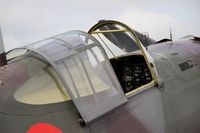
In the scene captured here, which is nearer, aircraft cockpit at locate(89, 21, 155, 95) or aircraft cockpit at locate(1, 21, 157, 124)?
aircraft cockpit at locate(1, 21, 157, 124)

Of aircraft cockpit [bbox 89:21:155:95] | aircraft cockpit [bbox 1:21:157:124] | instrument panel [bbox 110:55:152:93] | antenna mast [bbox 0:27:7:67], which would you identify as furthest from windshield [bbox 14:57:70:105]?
instrument panel [bbox 110:55:152:93]

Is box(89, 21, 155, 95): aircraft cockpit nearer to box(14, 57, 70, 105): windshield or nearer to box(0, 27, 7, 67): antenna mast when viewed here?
box(14, 57, 70, 105): windshield

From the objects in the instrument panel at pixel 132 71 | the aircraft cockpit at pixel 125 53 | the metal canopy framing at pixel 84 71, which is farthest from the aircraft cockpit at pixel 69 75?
the instrument panel at pixel 132 71

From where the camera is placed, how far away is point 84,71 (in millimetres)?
4492

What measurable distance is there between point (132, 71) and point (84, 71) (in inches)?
103

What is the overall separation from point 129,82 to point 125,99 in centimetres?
205

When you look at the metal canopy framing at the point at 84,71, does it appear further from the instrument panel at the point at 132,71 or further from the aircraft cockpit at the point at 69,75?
the instrument panel at the point at 132,71

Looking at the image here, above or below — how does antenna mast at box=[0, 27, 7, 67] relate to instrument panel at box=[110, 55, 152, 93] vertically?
above

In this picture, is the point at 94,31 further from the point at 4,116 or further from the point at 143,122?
the point at 4,116

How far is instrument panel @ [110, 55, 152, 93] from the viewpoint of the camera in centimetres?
655

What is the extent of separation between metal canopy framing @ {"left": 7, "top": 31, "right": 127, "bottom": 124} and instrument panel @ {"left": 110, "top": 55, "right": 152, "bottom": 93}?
1.68 m

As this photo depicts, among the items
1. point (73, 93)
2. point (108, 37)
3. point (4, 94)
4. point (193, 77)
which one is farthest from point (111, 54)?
point (4, 94)

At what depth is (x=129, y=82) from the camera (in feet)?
22.4

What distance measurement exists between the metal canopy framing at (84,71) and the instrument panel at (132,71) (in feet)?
5.50
